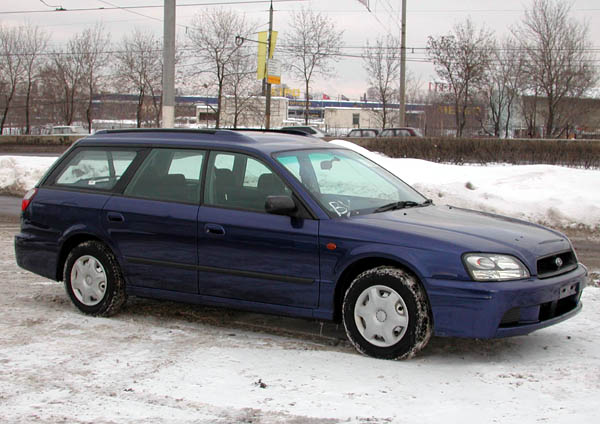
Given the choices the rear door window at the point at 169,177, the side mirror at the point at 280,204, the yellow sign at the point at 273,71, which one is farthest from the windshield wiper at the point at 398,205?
the yellow sign at the point at 273,71

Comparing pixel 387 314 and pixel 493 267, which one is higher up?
pixel 493 267

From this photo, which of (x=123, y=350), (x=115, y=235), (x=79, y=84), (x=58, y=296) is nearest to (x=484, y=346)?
(x=123, y=350)

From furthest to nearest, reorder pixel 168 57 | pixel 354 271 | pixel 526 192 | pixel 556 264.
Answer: pixel 168 57 → pixel 526 192 → pixel 354 271 → pixel 556 264

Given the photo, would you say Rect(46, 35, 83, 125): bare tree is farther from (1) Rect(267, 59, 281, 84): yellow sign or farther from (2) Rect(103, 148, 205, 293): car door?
(2) Rect(103, 148, 205, 293): car door

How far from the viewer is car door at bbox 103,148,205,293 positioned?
5781mm

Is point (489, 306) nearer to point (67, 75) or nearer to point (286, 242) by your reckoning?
point (286, 242)

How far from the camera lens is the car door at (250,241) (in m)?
5.29

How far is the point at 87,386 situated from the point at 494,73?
1815 inches

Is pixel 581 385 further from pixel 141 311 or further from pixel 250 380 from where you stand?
pixel 141 311

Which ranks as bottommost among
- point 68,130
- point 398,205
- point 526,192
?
point 526,192

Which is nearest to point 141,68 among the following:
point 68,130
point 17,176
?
point 68,130

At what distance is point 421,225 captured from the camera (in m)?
5.09

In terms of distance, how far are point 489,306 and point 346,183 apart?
1686 mm

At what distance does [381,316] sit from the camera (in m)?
4.98
